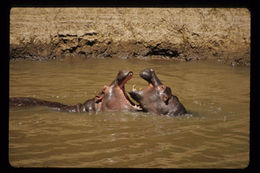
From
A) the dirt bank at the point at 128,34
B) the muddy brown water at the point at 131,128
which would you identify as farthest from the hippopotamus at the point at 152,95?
the dirt bank at the point at 128,34

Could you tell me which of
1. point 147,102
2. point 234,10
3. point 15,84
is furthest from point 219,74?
point 15,84

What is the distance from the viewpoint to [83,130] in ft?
21.3

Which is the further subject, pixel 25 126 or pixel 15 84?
pixel 15 84

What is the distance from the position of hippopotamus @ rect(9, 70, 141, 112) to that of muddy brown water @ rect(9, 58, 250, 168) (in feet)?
0.42

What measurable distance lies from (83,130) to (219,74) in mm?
5729

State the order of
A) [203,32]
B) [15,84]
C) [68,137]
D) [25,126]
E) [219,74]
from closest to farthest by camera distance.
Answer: [68,137]
[25,126]
[15,84]
[219,74]
[203,32]

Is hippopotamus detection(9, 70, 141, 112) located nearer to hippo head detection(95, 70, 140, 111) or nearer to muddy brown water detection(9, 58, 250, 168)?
hippo head detection(95, 70, 140, 111)

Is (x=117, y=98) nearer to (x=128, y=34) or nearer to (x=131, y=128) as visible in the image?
(x=131, y=128)

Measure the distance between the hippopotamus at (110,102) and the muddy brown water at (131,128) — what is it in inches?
5.0

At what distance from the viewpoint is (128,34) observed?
13.7 m

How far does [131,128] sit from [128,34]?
7463 millimetres

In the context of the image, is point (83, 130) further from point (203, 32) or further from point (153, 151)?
point (203, 32)

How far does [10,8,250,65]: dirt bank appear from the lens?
1323 cm
